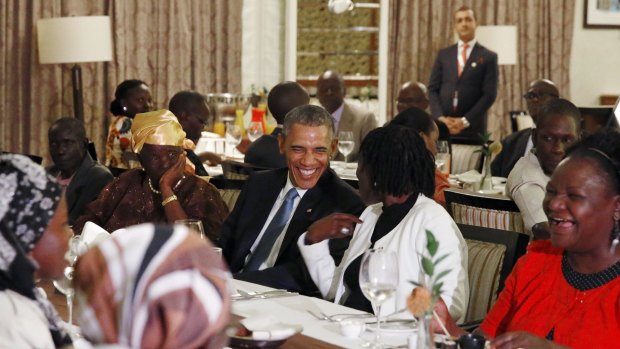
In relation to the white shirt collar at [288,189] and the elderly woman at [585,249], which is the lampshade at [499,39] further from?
the elderly woman at [585,249]

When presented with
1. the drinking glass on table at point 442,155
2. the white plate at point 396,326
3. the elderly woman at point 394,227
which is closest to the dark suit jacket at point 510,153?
the drinking glass on table at point 442,155

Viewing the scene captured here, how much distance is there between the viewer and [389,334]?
2812mm

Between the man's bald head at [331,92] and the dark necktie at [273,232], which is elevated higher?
the man's bald head at [331,92]

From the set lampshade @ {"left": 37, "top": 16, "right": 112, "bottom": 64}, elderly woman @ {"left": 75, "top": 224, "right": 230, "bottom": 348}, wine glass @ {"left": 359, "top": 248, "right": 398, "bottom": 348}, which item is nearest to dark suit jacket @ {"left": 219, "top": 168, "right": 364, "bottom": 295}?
wine glass @ {"left": 359, "top": 248, "right": 398, "bottom": 348}

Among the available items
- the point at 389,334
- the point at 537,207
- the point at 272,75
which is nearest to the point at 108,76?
the point at 272,75

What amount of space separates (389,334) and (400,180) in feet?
2.57

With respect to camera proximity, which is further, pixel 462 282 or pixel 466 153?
pixel 466 153

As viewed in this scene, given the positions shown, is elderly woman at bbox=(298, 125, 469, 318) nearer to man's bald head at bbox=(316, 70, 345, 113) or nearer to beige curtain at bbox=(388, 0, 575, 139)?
man's bald head at bbox=(316, 70, 345, 113)

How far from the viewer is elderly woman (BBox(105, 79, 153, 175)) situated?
6.89 m

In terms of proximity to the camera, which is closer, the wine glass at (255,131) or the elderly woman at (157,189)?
the elderly woman at (157,189)

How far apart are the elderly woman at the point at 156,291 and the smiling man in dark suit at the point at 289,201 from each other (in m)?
2.78

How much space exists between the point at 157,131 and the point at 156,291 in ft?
11.2

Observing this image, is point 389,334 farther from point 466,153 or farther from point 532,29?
point 532,29

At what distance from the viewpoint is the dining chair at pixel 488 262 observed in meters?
3.44
